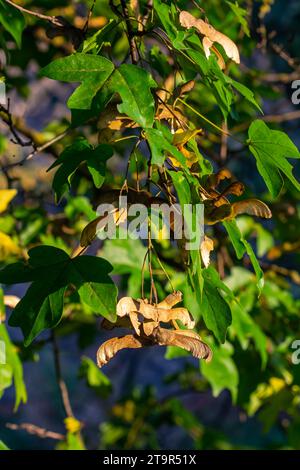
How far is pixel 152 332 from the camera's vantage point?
1030 millimetres

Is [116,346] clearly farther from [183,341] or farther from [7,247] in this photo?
[7,247]

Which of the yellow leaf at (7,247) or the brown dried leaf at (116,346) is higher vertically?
the brown dried leaf at (116,346)

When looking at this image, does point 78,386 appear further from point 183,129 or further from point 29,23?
point 183,129

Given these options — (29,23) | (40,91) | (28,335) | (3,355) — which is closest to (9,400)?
(40,91)

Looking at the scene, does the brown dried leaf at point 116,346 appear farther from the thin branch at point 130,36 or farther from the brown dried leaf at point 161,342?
the thin branch at point 130,36

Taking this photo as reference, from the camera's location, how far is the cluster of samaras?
3.38 ft

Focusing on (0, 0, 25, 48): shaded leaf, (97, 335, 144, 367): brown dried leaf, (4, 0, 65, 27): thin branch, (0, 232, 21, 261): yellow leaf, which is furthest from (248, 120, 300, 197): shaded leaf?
(0, 232, 21, 261): yellow leaf

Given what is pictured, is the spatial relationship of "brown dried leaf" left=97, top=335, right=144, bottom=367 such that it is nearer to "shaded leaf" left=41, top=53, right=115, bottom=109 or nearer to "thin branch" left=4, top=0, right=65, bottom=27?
"shaded leaf" left=41, top=53, right=115, bottom=109

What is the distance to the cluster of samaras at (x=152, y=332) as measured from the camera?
1030 mm

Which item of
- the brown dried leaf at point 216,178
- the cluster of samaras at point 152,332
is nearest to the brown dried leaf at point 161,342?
the cluster of samaras at point 152,332

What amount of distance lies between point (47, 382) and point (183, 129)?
5.94 m

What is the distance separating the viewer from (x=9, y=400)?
6.53 m

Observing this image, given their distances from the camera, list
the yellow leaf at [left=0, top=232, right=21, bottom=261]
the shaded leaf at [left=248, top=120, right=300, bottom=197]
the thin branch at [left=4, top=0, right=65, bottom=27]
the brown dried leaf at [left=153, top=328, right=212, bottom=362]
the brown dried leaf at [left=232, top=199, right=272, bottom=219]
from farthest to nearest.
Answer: the yellow leaf at [left=0, top=232, right=21, bottom=261] < the thin branch at [left=4, top=0, right=65, bottom=27] < the shaded leaf at [left=248, top=120, right=300, bottom=197] < the brown dried leaf at [left=232, top=199, right=272, bottom=219] < the brown dried leaf at [left=153, top=328, right=212, bottom=362]

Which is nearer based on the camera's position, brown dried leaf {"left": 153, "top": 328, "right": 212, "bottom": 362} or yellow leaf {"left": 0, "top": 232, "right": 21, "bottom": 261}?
brown dried leaf {"left": 153, "top": 328, "right": 212, "bottom": 362}
